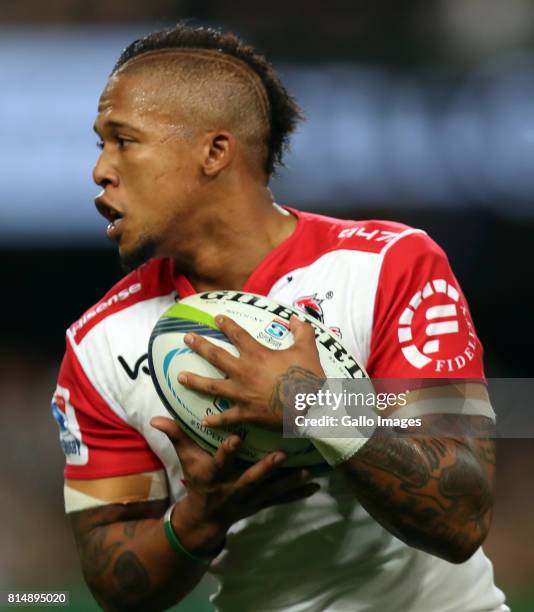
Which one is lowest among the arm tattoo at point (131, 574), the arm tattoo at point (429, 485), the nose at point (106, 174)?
the arm tattoo at point (131, 574)

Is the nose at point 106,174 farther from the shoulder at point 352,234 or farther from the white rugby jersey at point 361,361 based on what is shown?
the shoulder at point 352,234

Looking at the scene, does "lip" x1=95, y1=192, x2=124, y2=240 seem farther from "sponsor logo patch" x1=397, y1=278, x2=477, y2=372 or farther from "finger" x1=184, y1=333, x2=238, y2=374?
"sponsor logo patch" x1=397, y1=278, x2=477, y2=372

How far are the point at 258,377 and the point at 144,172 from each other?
2.75ft

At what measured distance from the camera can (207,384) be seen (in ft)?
8.00

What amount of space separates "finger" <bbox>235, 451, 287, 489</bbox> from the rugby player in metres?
0.12

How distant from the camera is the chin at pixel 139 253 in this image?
299cm

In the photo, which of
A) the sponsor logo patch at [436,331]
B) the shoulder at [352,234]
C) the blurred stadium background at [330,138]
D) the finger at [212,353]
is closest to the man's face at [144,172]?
the shoulder at [352,234]

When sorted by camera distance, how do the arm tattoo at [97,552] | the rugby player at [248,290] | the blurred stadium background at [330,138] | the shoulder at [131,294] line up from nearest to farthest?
the rugby player at [248,290] → the arm tattoo at [97,552] → the shoulder at [131,294] → the blurred stadium background at [330,138]

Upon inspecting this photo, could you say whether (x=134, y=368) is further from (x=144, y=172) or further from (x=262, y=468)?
(x=262, y=468)

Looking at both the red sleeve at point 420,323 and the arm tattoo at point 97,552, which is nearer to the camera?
the red sleeve at point 420,323

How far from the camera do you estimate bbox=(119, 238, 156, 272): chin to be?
299cm

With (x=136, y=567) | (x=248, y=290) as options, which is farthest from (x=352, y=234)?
(x=136, y=567)

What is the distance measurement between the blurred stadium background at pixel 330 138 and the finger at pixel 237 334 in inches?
174

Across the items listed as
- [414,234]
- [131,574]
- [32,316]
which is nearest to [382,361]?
[414,234]
